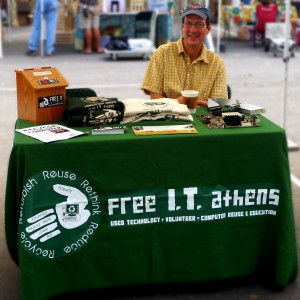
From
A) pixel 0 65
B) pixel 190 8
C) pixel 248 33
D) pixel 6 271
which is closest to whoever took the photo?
pixel 6 271

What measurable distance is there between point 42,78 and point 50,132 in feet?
1.25

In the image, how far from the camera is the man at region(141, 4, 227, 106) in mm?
4164

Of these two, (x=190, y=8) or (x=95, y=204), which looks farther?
(x=190, y=8)

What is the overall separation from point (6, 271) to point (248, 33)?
14.1 meters

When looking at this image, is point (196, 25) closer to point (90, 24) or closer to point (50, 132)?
point (50, 132)

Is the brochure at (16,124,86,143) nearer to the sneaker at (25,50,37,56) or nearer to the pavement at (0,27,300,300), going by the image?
the pavement at (0,27,300,300)

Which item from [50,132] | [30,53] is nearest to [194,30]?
[50,132]

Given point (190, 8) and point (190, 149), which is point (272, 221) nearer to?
point (190, 149)

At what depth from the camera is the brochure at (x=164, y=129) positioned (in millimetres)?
3113

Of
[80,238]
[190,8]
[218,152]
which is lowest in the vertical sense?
[80,238]

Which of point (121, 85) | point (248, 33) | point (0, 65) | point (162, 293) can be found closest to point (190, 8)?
point (162, 293)

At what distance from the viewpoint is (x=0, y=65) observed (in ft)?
39.4

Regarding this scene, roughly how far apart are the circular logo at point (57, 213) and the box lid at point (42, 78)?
1.77ft

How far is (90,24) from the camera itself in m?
13.4
